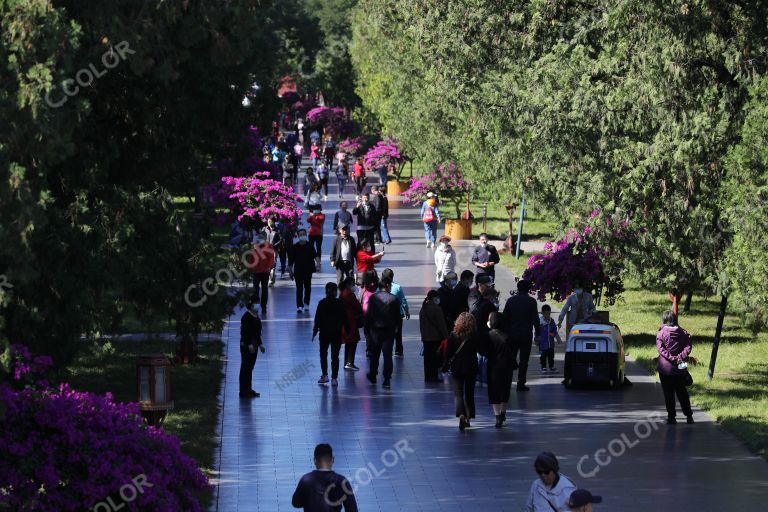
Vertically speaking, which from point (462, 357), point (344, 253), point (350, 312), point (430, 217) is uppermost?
point (430, 217)

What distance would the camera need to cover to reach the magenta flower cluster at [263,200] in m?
33.3

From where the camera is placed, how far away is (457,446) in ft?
56.2

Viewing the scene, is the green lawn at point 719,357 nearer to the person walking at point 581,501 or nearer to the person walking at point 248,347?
the person walking at point 248,347

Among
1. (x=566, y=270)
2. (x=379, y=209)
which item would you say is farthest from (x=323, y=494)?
(x=379, y=209)

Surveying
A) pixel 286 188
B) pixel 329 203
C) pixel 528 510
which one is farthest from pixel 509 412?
pixel 329 203

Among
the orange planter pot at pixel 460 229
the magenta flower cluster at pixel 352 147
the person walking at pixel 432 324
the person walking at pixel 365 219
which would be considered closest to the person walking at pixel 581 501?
the person walking at pixel 432 324

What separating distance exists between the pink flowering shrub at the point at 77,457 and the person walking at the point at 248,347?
7.45 m

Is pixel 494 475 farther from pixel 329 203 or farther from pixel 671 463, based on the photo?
pixel 329 203

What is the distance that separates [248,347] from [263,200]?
45.8 feet

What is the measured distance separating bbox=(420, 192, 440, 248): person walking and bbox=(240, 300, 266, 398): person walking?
19.7 meters

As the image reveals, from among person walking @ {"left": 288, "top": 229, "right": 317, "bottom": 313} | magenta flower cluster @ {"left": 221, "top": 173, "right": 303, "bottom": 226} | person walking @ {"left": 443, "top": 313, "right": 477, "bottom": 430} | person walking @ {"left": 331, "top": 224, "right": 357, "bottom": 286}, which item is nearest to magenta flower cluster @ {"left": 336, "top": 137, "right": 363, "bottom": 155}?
magenta flower cluster @ {"left": 221, "top": 173, "right": 303, "bottom": 226}

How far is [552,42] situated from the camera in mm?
27516

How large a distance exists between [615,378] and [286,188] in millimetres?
14745

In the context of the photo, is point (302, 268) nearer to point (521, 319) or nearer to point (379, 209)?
point (521, 319)
